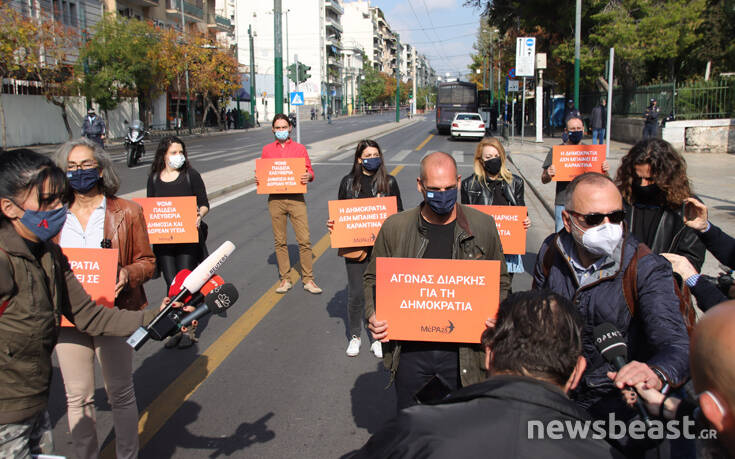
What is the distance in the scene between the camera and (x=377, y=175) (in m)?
5.21

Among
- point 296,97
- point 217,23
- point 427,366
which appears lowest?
point 427,366

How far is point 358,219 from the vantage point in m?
5.06

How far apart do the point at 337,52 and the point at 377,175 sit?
10819 cm

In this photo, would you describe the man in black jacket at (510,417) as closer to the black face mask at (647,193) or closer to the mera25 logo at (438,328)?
the mera25 logo at (438,328)

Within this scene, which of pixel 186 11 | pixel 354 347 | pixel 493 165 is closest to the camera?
pixel 354 347

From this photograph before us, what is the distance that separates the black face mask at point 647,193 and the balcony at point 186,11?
169ft

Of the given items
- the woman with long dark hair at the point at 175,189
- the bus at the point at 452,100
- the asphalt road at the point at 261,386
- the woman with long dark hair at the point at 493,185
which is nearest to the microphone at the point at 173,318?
the asphalt road at the point at 261,386

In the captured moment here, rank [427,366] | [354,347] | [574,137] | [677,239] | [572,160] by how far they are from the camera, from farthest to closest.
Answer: [574,137]
[572,160]
[354,347]
[677,239]
[427,366]

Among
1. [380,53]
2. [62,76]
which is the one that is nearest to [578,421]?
[62,76]

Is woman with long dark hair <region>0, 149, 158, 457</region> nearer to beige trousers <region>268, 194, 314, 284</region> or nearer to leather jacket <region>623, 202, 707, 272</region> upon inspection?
leather jacket <region>623, 202, 707, 272</region>

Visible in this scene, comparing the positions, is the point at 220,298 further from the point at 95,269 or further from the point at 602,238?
→ the point at 602,238

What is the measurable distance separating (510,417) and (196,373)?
3.85 metres

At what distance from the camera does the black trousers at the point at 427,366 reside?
9.79ft

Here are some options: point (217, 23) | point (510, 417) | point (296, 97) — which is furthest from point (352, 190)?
point (217, 23)
